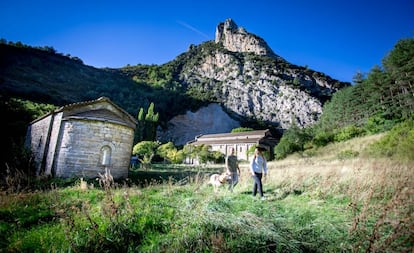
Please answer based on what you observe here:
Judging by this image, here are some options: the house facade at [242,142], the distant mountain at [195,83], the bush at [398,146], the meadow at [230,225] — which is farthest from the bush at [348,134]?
the meadow at [230,225]

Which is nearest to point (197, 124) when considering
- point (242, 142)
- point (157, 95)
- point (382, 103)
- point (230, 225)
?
point (157, 95)

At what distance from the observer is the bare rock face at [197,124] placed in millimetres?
59969

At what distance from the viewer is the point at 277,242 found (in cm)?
304

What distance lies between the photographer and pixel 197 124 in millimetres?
63688

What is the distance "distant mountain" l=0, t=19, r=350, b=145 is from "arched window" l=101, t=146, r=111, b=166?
40.7 meters

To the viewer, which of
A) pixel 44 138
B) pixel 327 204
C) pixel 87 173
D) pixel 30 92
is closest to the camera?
pixel 327 204

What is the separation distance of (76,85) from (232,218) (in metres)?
69.7

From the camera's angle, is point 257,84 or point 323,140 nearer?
point 323,140

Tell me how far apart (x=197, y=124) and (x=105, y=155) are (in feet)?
165

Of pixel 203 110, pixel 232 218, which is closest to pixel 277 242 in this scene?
pixel 232 218

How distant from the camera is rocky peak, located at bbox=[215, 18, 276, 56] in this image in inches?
4065

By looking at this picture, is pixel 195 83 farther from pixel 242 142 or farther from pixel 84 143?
pixel 84 143

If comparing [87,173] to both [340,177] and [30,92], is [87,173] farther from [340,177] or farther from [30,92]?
[30,92]

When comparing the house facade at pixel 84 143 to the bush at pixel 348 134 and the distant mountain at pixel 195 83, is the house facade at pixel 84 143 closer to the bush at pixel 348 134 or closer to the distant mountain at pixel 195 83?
the bush at pixel 348 134
